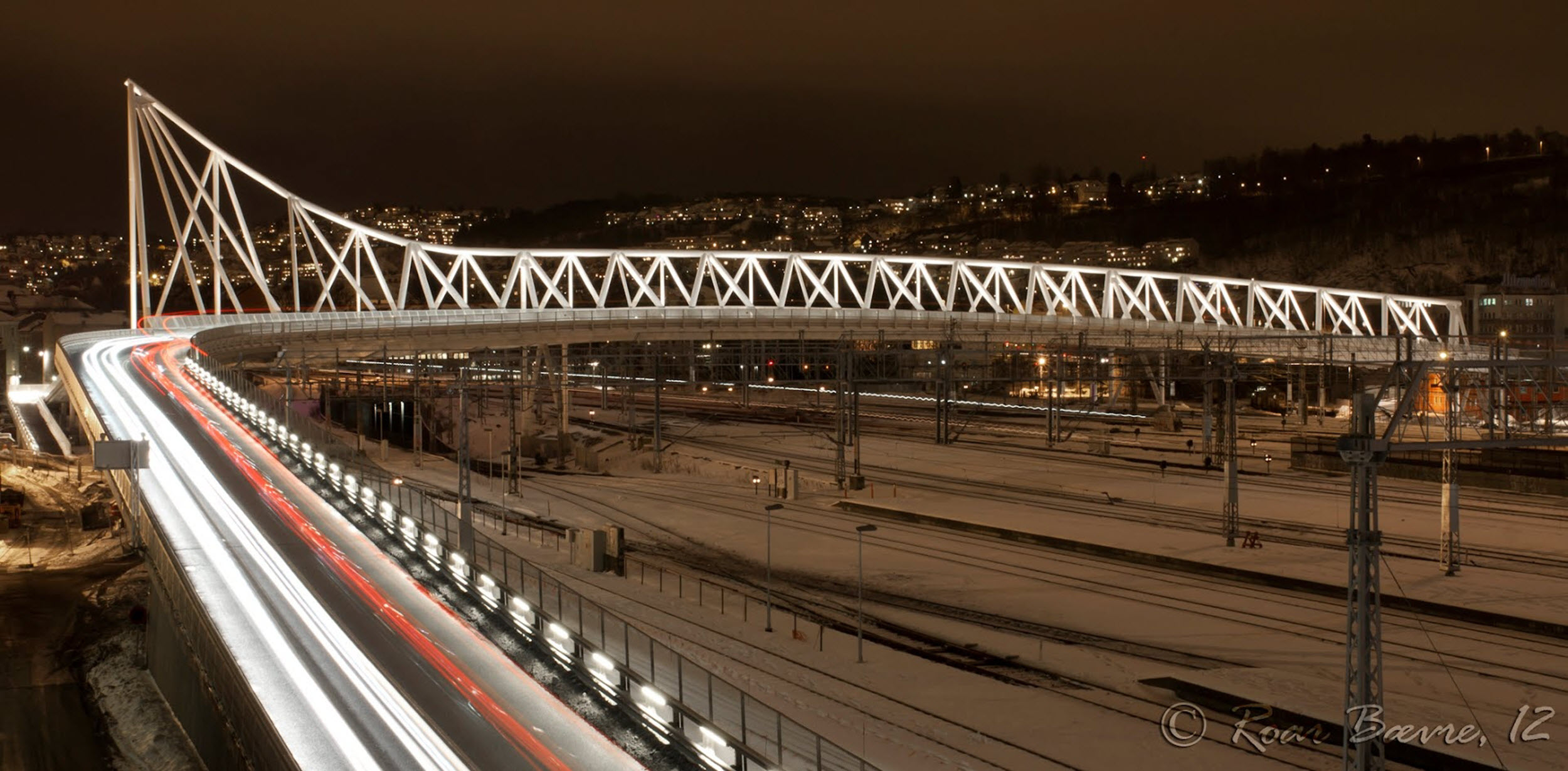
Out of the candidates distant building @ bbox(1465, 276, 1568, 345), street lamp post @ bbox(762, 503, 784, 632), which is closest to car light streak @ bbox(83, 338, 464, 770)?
street lamp post @ bbox(762, 503, 784, 632)

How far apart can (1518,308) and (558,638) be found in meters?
90.8

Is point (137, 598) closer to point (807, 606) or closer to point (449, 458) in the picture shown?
point (807, 606)

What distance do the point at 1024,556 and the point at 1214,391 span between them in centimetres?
4967

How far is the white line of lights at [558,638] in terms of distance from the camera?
1191 cm

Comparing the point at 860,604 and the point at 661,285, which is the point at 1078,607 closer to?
the point at 860,604

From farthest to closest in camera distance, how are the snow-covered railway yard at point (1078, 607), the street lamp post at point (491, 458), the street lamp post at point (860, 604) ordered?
1. the street lamp post at point (491, 458)
2. the street lamp post at point (860, 604)
3. the snow-covered railway yard at point (1078, 607)

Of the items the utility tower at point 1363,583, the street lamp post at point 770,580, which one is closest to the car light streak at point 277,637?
the street lamp post at point 770,580

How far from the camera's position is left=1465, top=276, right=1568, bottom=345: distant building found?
82.1m

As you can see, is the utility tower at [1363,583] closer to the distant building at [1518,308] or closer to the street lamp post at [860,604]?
the street lamp post at [860,604]

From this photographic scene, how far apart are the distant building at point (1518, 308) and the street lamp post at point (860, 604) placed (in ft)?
215

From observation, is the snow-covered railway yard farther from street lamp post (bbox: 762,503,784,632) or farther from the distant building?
the distant building

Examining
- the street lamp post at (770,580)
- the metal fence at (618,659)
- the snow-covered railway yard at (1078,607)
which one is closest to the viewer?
the metal fence at (618,659)

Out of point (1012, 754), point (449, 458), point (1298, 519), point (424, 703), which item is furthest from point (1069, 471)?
point (424, 703)

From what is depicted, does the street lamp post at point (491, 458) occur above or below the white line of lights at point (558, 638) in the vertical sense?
below
